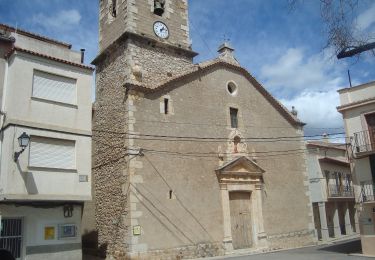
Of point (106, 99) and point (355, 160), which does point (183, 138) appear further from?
point (355, 160)

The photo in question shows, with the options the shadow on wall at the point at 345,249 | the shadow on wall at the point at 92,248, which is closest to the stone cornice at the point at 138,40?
the shadow on wall at the point at 92,248

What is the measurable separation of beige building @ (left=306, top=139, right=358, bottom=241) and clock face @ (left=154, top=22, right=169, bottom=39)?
1337cm

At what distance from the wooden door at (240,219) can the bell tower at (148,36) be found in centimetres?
649

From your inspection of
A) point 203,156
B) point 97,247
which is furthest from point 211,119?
point 97,247

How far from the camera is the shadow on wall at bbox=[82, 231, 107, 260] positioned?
51.3 feet

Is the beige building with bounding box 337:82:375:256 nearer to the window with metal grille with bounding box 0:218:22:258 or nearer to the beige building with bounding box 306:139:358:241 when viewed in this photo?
the beige building with bounding box 306:139:358:241

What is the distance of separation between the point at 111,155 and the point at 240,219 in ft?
21.2

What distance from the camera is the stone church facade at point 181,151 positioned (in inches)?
594

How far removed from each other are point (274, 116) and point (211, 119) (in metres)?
4.98

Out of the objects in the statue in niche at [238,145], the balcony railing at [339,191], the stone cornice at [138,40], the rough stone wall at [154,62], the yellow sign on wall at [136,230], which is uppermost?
the stone cornice at [138,40]

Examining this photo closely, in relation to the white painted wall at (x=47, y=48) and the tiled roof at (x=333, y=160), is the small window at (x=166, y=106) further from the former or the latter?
the tiled roof at (x=333, y=160)

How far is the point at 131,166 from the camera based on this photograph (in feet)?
48.3

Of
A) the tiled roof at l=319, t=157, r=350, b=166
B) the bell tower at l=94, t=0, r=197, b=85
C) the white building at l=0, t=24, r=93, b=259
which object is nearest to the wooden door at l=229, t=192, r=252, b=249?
the bell tower at l=94, t=0, r=197, b=85

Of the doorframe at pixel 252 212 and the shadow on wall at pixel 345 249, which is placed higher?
the doorframe at pixel 252 212
